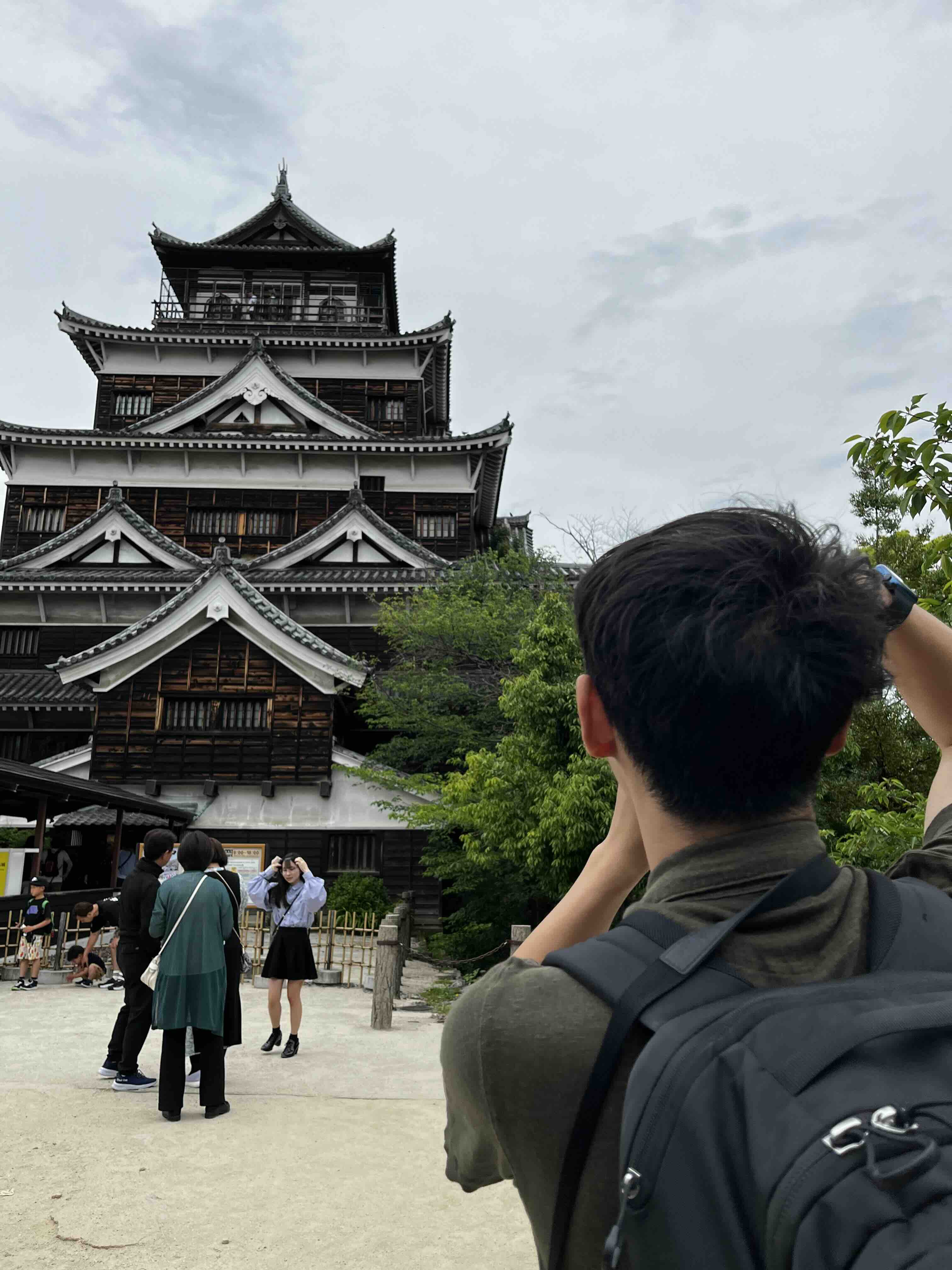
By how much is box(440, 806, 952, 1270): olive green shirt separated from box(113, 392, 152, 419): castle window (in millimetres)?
28769

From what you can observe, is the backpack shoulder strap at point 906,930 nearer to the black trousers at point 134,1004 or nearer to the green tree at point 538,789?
the black trousers at point 134,1004

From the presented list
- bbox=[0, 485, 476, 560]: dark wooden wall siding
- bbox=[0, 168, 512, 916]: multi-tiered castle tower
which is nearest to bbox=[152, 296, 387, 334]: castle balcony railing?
bbox=[0, 168, 512, 916]: multi-tiered castle tower

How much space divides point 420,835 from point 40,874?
23.7 feet

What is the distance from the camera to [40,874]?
17.2 metres

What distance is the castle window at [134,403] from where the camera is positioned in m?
27.2

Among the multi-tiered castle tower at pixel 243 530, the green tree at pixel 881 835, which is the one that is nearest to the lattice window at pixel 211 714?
the multi-tiered castle tower at pixel 243 530

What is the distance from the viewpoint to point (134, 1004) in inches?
252

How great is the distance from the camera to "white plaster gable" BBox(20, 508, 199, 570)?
2291 centimetres

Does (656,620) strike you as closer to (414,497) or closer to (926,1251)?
(926,1251)

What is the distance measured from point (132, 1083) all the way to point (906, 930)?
268 inches

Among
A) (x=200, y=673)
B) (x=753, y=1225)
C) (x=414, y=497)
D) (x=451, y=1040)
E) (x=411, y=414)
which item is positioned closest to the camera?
(x=753, y=1225)

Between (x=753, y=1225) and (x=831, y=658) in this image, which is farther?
(x=831, y=658)

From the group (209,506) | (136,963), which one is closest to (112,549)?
(209,506)

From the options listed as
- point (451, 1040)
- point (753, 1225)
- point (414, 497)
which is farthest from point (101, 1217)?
point (414, 497)
